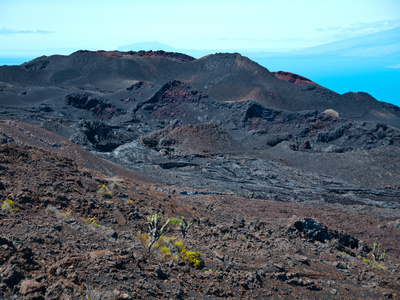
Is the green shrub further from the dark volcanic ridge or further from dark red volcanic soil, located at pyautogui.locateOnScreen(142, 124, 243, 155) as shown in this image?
dark red volcanic soil, located at pyautogui.locateOnScreen(142, 124, 243, 155)

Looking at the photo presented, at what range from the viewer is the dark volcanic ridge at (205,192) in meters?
7.18

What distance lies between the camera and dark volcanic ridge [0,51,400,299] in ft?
23.6

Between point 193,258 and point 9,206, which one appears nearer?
point 193,258

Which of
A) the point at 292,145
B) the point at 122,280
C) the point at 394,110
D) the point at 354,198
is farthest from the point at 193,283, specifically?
the point at 394,110

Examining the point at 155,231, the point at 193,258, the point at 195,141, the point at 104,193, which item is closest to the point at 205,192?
the point at 104,193

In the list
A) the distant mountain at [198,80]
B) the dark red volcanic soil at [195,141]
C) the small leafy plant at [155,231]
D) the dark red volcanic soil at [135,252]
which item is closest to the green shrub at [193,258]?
the dark red volcanic soil at [135,252]

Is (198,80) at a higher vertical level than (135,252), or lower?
higher

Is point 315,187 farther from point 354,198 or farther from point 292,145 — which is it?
point 292,145

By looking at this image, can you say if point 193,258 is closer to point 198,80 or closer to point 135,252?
point 135,252

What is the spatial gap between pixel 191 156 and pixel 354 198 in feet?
41.2

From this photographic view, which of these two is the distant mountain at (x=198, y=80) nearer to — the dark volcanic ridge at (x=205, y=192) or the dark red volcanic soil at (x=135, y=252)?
the dark volcanic ridge at (x=205, y=192)

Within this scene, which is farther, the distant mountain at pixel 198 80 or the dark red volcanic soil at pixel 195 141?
the distant mountain at pixel 198 80

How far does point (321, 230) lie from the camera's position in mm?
12898

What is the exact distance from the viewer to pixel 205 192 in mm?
22156
